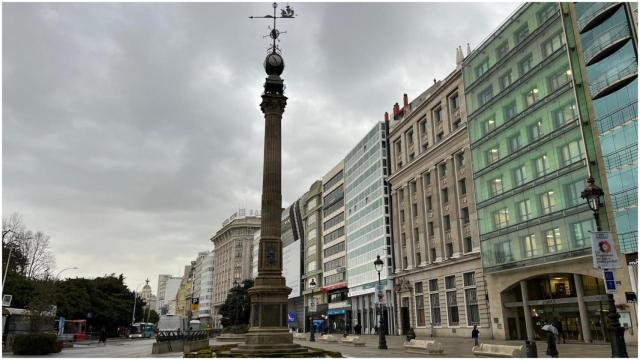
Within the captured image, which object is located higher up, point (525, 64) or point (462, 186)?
point (525, 64)

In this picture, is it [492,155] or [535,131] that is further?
[492,155]

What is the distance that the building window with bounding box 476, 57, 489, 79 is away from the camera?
5003cm

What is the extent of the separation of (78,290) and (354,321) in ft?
139

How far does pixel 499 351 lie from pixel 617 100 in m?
20.5

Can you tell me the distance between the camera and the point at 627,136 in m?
33.7

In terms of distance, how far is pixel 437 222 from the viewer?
5812cm

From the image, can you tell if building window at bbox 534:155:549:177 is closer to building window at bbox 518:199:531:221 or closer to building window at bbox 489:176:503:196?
building window at bbox 518:199:531:221

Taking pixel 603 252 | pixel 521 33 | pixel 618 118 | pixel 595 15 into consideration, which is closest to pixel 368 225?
pixel 521 33

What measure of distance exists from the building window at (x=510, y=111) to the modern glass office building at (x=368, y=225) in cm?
2872

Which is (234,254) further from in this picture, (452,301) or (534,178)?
(534,178)

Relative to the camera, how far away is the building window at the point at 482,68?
50.0 m

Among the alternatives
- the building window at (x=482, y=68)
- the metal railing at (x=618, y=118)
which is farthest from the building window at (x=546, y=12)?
the metal railing at (x=618, y=118)

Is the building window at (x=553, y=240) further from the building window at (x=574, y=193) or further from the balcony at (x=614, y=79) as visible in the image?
the balcony at (x=614, y=79)

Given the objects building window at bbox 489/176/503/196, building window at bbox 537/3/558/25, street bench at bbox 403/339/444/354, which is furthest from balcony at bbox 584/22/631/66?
street bench at bbox 403/339/444/354
